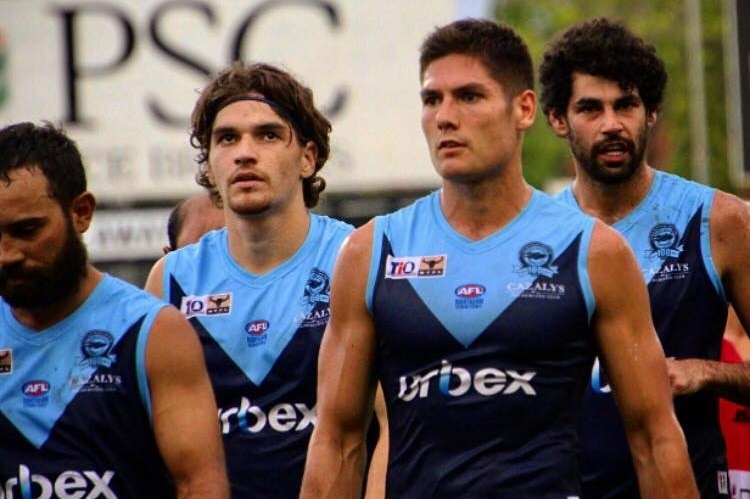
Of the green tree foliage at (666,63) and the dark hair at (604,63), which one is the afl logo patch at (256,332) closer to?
the dark hair at (604,63)

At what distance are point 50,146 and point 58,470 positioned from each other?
1078 millimetres

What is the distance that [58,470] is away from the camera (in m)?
6.97

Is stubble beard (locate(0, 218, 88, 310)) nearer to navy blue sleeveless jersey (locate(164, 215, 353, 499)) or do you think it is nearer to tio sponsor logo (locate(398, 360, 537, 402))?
tio sponsor logo (locate(398, 360, 537, 402))

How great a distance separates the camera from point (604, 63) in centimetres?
909

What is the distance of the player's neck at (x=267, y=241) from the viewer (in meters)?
8.73

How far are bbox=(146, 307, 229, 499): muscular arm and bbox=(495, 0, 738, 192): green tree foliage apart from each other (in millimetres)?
15186

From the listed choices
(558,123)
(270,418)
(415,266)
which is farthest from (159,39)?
(415,266)

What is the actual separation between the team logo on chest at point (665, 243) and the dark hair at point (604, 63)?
2.03ft

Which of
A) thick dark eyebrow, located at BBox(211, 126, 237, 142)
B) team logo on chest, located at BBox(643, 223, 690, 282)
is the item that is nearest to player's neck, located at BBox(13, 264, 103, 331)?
thick dark eyebrow, located at BBox(211, 126, 237, 142)

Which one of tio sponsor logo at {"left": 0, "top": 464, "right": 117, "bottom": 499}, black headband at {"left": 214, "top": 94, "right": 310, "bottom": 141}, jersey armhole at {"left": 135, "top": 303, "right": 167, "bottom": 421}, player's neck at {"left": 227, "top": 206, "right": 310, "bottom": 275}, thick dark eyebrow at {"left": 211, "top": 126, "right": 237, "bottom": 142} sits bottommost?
tio sponsor logo at {"left": 0, "top": 464, "right": 117, "bottom": 499}

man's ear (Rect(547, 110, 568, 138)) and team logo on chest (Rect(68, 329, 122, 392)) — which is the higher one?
man's ear (Rect(547, 110, 568, 138))

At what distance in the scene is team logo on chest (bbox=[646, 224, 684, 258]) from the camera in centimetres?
865

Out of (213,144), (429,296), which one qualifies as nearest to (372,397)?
(429,296)

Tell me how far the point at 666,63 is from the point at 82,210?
18065mm
